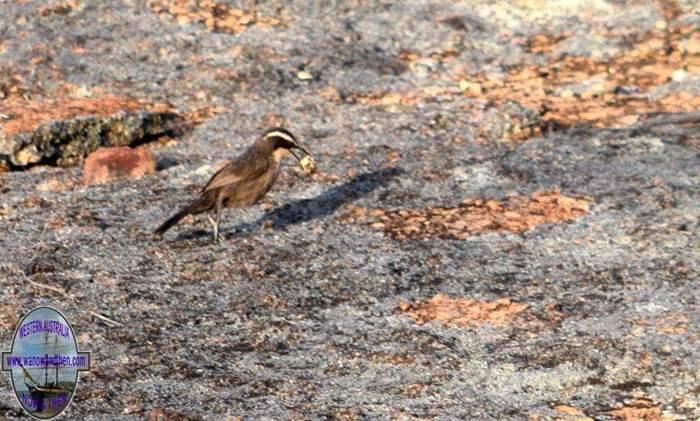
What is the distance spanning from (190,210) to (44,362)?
2.30 metres

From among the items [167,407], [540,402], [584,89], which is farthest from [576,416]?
[584,89]

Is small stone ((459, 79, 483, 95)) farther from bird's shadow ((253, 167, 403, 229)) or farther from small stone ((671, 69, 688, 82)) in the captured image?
bird's shadow ((253, 167, 403, 229))

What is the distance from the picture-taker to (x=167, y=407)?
6.91 meters

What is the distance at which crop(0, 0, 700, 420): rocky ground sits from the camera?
729 centimetres

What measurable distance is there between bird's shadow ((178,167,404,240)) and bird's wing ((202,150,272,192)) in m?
0.37

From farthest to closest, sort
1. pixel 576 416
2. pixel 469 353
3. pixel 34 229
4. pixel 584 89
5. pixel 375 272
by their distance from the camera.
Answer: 1. pixel 584 89
2. pixel 34 229
3. pixel 375 272
4. pixel 469 353
5. pixel 576 416

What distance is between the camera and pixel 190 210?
9328 mm

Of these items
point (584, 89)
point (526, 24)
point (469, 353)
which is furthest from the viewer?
point (526, 24)

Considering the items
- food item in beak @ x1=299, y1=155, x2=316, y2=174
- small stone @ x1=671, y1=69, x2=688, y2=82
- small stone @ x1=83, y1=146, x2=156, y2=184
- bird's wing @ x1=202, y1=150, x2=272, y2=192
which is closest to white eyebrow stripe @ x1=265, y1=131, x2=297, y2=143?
bird's wing @ x1=202, y1=150, x2=272, y2=192

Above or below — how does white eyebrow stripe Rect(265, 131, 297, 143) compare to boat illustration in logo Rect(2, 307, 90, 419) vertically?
above

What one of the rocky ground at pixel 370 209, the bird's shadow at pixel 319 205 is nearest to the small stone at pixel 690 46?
the rocky ground at pixel 370 209

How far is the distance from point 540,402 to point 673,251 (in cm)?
240

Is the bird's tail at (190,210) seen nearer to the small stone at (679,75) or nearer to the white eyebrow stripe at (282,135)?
the white eyebrow stripe at (282,135)

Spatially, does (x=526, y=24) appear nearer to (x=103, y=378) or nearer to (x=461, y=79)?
(x=461, y=79)
